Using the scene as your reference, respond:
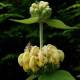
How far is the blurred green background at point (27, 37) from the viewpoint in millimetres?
3260

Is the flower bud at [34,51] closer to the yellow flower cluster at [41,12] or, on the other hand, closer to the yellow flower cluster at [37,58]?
the yellow flower cluster at [37,58]

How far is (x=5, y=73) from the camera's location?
3.46 meters

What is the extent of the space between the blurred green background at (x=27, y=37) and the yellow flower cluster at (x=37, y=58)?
5.47 ft

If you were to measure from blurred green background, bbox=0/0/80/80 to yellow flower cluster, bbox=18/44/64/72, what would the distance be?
167 cm

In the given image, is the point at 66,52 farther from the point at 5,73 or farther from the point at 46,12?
the point at 46,12

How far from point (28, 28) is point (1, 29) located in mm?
314

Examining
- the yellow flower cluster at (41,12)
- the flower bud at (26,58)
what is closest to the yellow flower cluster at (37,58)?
the flower bud at (26,58)

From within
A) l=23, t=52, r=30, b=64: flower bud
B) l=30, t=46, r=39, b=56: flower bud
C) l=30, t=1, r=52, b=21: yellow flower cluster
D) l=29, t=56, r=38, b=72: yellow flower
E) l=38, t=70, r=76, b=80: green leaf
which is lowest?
l=38, t=70, r=76, b=80: green leaf

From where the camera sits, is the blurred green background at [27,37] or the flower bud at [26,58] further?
the blurred green background at [27,37]

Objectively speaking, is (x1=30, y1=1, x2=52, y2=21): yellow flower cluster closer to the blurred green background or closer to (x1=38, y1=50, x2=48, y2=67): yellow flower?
(x1=38, y1=50, x2=48, y2=67): yellow flower

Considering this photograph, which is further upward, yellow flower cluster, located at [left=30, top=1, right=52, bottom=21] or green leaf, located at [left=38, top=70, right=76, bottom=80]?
yellow flower cluster, located at [left=30, top=1, right=52, bottom=21]

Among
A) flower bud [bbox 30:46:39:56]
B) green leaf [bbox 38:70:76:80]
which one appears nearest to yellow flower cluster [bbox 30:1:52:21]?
flower bud [bbox 30:46:39:56]

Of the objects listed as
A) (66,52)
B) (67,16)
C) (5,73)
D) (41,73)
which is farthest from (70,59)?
(41,73)

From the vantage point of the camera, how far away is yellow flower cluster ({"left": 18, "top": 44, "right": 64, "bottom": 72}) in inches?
58.3
